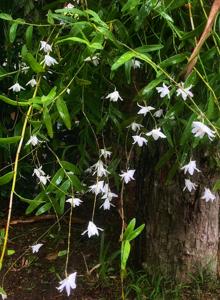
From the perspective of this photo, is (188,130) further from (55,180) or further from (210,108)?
(55,180)

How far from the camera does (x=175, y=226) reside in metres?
1.92

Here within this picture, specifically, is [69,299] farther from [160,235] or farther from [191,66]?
[191,66]

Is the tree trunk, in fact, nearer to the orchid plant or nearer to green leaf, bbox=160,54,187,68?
the orchid plant

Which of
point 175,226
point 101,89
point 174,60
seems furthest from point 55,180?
point 175,226

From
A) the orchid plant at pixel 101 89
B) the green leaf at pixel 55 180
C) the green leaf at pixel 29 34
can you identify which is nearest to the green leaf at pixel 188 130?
the orchid plant at pixel 101 89

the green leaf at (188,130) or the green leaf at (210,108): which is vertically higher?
the green leaf at (210,108)

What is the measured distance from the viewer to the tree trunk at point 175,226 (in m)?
1.88

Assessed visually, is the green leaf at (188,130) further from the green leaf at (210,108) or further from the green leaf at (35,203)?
the green leaf at (35,203)

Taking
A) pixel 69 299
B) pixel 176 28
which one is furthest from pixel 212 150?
pixel 69 299

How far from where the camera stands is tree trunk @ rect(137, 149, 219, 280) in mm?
1885

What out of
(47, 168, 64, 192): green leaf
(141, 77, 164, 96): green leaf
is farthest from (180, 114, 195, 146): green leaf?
(47, 168, 64, 192): green leaf

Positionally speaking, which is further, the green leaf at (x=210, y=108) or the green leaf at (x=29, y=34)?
the green leaf at (x=29, y=34)

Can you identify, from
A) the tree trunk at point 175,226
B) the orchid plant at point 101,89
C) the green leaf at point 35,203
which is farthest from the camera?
the tree trunk at point 175,226

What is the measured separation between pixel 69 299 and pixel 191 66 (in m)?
1.12
